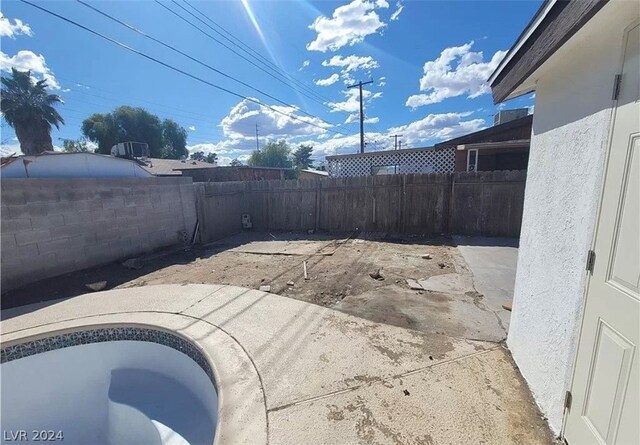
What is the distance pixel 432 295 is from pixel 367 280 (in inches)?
41.0

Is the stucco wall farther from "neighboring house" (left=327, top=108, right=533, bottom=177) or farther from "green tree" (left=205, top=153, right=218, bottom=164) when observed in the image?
"green tree" (left=205, top=153, right=218, bottom=164)

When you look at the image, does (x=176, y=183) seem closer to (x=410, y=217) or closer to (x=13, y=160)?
(x=13, y=160)

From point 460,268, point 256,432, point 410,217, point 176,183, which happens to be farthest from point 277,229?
point 256,432

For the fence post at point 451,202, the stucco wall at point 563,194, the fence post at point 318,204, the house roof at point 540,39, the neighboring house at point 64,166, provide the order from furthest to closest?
the fence post at point 318,204
the fence post at point 451,202
the neighboring house at point 64,166
the stucco wall at point 563,194
the house roof at point 540,39

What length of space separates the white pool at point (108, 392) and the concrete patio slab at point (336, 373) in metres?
0.31

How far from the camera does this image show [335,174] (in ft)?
43.6

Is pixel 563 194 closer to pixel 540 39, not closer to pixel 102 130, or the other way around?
pixel 540 39

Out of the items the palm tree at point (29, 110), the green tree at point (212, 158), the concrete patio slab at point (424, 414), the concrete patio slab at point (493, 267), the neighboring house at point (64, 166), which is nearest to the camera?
the concrete patio slab at point (424, 414)

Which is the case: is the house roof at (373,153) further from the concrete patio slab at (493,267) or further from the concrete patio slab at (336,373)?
the concrete patio slab at (336,373)

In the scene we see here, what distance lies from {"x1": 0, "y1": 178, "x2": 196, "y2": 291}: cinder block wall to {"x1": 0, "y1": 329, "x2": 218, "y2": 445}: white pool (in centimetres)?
217

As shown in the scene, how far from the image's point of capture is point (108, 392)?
3.28m

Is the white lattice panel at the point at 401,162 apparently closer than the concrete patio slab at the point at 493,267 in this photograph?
No

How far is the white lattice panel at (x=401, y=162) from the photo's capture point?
10.5 m

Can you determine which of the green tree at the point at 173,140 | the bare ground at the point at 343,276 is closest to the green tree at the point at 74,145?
the green tree at the point at 173,140
